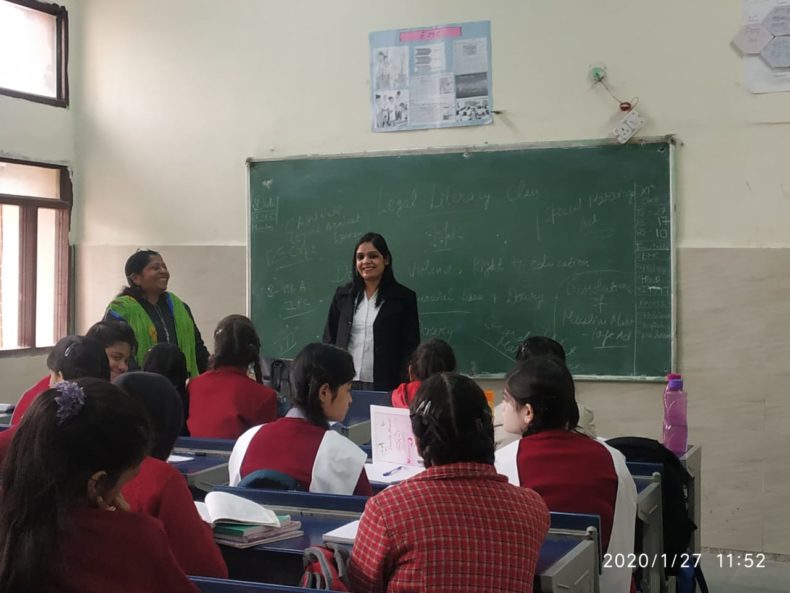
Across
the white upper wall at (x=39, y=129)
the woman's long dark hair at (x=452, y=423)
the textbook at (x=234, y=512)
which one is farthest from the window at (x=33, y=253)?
the woman's long dark hair at (x=452, y=423)

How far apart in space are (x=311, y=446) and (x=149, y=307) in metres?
2.37

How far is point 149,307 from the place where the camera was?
4.49 meters

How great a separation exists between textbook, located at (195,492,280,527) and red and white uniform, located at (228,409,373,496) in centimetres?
33

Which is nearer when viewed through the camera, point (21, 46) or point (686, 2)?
point (686, 2)

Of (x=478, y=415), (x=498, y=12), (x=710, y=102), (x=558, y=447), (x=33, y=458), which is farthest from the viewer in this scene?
(x=498, y=12)

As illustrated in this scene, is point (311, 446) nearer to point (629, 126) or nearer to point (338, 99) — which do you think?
point (629, 126)

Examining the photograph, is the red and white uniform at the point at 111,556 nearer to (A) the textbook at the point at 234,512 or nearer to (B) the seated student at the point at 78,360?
(A) the textbook at the point at 234,512

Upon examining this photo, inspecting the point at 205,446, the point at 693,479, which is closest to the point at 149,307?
the point at 205,446

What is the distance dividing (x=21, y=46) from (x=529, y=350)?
4040mm

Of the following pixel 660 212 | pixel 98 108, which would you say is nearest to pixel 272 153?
pixel 98 108

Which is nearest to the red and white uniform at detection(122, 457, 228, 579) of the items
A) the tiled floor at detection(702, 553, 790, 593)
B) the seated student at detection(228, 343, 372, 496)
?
the seated student at detection(228, 343, 372, 496)

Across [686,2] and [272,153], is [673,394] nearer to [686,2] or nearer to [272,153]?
[686,2]

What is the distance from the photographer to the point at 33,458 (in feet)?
4.32

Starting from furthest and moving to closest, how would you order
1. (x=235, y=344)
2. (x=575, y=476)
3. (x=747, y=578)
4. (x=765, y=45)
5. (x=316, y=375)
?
(x=765, y=45) < (x=747, y=578) < (x=235, y=344) < (x=316, y=375) < (x=575, y=476)
